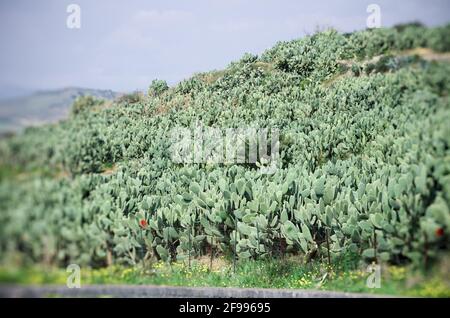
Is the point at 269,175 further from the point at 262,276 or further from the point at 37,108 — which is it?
the point at 37,108

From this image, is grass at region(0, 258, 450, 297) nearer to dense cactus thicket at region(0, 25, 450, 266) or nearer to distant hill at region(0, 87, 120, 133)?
dense cactus thicket at region(0, 25, 450, 266)

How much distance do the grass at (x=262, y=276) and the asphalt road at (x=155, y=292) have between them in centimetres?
12

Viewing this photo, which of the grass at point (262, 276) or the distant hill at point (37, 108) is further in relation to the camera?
the distant hill at point (37, 108)

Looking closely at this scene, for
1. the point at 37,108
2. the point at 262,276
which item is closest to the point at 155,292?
the point at 262,276

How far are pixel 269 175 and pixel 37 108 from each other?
383cm

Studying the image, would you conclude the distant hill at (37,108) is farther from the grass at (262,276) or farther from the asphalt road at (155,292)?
the asphalt road at (155,292)

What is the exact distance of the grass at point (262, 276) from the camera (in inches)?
358

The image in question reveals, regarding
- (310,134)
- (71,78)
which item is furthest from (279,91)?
(71,78)

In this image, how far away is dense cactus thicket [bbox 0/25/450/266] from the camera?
9211mm

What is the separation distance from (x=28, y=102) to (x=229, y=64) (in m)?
3.41

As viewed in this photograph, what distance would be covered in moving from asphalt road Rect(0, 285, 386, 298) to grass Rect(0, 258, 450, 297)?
0.40 feet

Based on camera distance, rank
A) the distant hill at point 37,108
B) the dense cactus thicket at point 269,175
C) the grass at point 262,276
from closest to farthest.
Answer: the grass at point 262,276 < the dense cactus thicket at point 269,175 < the distant hill at point 37,108

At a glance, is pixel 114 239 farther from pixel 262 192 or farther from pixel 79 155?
pixel 262 192

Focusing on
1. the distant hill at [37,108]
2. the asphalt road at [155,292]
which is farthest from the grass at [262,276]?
the distant hill at [37,108]
